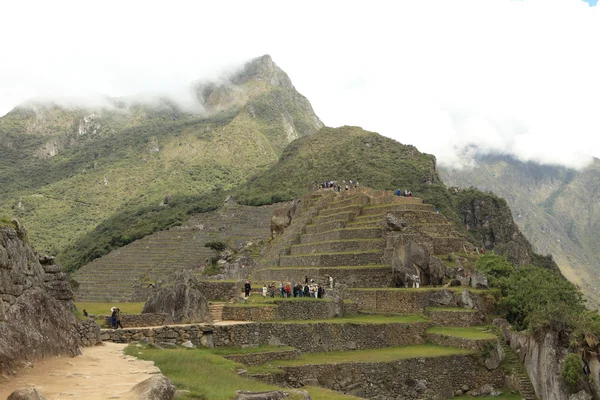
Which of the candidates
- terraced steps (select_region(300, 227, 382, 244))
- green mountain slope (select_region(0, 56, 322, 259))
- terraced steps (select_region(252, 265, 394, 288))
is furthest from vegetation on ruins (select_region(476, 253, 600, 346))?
green mountain slope (select_region(0, 56, 322, 259))

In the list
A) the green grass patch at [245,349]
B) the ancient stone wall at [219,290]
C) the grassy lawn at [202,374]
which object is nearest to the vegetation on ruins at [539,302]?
the green grass patch at [245,349]

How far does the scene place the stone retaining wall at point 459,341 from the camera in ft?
70.9

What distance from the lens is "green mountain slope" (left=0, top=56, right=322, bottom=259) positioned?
97.9 meters

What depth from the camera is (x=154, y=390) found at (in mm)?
8938

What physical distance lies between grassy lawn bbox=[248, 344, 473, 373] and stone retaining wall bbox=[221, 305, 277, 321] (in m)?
2.11

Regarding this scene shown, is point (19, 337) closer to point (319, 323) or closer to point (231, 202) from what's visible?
point (319, 323)

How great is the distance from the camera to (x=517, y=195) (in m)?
130

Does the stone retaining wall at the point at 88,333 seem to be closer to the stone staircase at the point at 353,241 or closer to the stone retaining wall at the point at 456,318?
the stone staircase at the point at 353,241

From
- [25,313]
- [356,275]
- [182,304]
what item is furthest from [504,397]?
[25,313]

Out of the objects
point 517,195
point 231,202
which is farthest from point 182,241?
point 517,195

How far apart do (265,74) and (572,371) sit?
181m

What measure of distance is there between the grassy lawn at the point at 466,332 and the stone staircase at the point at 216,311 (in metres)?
8.47

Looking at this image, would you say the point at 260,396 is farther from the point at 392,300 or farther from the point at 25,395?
the point at 392,300

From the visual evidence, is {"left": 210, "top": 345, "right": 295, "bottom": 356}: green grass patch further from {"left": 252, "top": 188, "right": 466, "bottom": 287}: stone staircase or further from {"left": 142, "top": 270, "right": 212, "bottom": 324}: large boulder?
{"left": 252, "top": 188, "right": 466, "bottom": 287}: stone staircase
